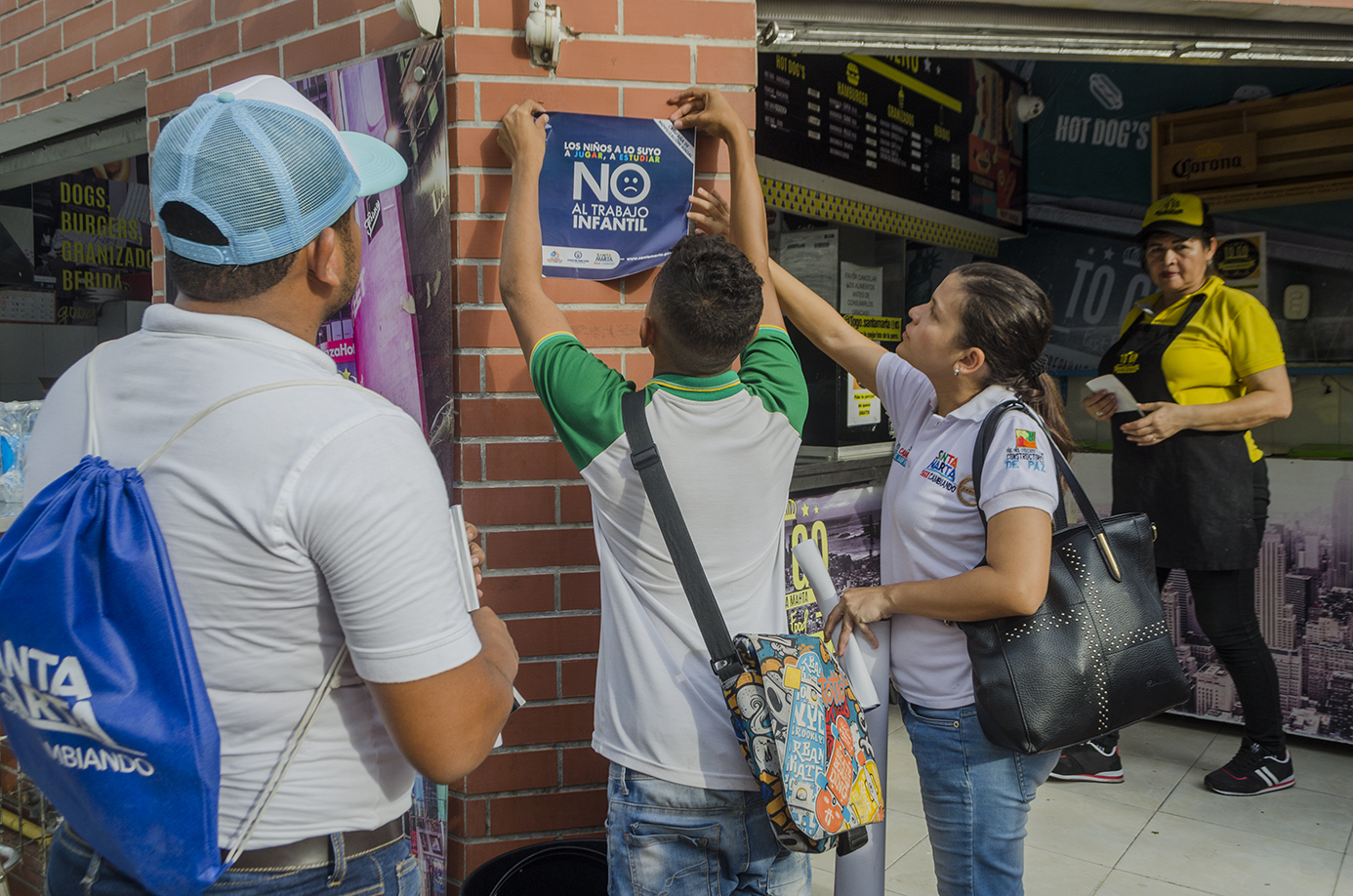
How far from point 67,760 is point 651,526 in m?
0.87

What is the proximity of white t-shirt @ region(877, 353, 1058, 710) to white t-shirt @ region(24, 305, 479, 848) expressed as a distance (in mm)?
1084

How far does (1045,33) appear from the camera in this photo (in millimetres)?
2596

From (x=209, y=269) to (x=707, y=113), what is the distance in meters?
1.36

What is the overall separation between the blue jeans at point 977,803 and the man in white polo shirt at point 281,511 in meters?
1.06

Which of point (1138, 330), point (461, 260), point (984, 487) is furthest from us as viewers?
point (1138, 330)

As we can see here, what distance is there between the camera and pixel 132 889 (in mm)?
1020

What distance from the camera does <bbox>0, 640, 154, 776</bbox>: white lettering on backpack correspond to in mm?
931

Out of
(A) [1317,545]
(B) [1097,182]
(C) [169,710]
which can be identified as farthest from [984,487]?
(B) [1097,182]

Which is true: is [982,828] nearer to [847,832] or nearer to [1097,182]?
[847,832]

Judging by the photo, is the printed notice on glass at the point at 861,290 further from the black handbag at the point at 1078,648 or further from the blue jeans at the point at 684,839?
the blue jeans at the point at 684,839

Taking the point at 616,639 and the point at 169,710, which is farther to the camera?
the point at 616,639

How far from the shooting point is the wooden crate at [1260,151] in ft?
15.8

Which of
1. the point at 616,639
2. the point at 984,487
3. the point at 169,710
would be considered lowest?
the point at 616,639

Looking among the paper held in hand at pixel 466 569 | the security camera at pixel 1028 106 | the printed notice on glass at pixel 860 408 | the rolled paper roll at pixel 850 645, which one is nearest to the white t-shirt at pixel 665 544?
the rolled paper roll at pixel 850 645
